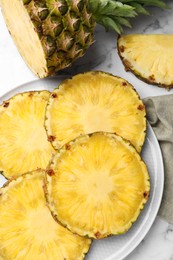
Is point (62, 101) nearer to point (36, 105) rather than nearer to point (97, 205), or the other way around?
point (36, 105)

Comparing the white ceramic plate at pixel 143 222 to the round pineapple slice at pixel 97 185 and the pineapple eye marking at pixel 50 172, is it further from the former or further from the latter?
the pineapple eye marking at pixel 50 172

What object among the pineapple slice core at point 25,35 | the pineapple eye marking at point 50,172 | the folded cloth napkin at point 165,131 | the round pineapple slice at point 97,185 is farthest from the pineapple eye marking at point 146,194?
the pineapple slice core at point 25,35

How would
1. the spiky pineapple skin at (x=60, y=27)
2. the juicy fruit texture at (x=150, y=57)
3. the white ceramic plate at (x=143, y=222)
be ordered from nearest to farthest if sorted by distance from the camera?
the spiky pineapple skin at (x=60, y=27)
the white ceramic plate at (x=143, y=222)
the juicy fruit texture at (x=150, y=57)

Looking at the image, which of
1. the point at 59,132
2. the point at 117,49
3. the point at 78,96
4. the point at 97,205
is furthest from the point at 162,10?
the point at 97,205

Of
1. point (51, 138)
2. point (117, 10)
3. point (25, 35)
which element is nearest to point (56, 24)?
point (25, 35)

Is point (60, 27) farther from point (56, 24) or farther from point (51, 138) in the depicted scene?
point (51, 138)

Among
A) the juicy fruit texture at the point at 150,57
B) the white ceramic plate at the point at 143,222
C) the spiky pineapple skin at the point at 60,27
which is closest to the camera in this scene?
the spiky pineapple skin at the point at 60,27
